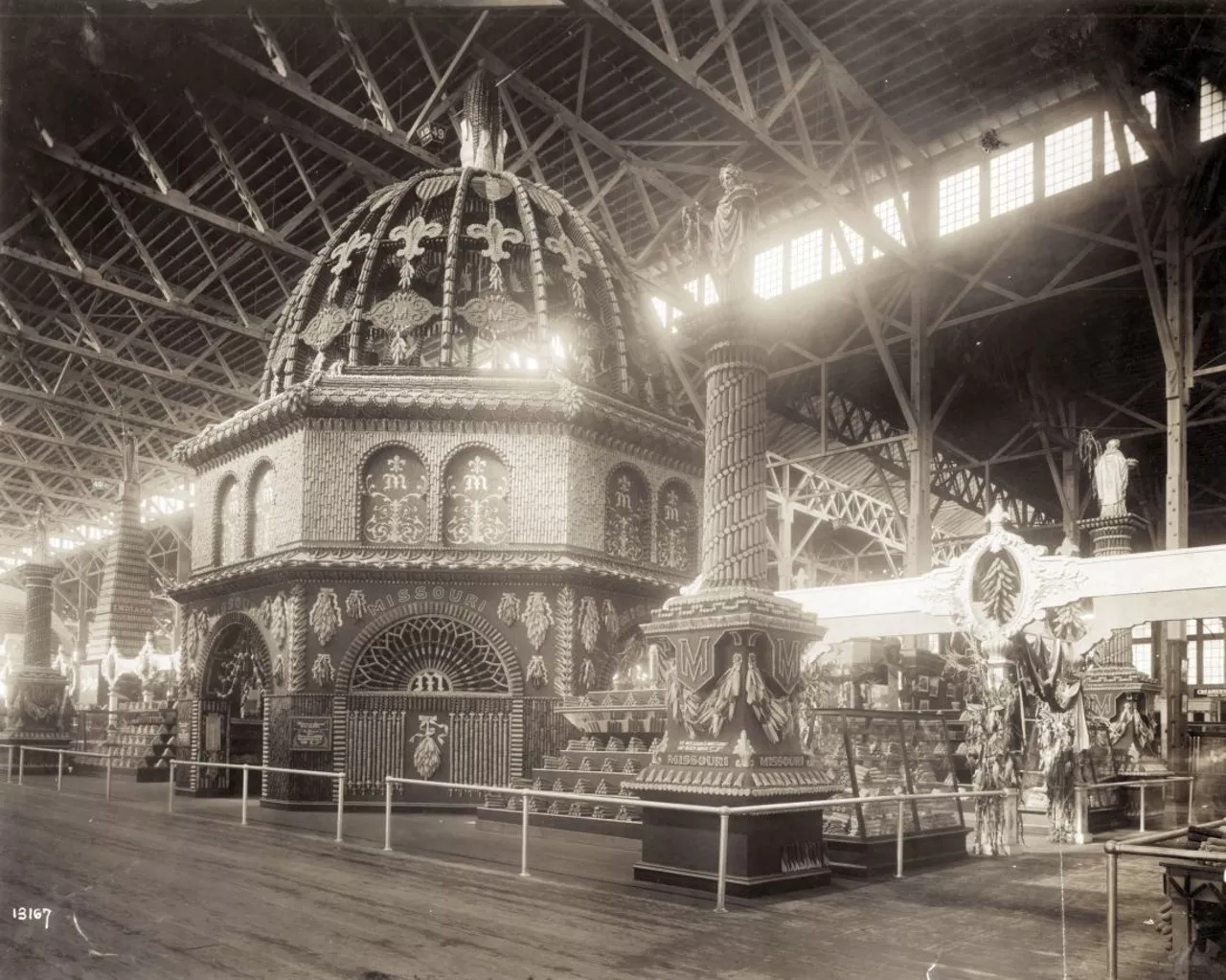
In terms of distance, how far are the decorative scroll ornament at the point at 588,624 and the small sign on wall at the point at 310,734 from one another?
15.0 ft

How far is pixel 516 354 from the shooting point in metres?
23.2

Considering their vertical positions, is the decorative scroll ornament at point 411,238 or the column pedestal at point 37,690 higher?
the decorative scroll ornament at point 411,238

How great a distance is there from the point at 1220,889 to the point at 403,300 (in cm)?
1821

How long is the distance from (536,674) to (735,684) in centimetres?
943

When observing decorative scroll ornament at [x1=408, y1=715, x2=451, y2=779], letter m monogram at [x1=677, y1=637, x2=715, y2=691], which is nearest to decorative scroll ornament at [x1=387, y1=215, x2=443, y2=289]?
decorative scroll ornament at [x1=408, y1=715, x2=451, y2=779]

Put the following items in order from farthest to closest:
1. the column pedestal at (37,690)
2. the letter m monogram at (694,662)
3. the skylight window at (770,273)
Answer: the skylight window at (770,273) < the column pedestal at (37,690) < the letter m monogram at (694,662)

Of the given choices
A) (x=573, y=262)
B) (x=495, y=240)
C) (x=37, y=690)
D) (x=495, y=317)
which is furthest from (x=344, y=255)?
(x=37, y=690)

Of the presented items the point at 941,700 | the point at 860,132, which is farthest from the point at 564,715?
the point at 860,132

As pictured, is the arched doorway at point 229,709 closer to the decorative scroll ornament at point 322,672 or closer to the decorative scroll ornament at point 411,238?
the decorative scroll ornament at point 322,672

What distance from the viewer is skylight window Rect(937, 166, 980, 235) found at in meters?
26.2

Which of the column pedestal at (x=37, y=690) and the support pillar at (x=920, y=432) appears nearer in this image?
the support pillar at (x=920, y=432)

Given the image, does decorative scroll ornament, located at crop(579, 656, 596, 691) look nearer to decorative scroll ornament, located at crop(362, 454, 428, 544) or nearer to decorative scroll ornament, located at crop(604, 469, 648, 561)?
decorative scroll ornament, located at crop(604, 469, 648, 561)

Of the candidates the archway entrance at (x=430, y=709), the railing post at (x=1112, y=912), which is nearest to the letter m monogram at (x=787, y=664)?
the railing post at (x=1112, y=912)

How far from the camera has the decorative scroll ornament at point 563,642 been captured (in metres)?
18.9
